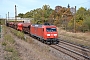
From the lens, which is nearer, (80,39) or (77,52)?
(77,52)

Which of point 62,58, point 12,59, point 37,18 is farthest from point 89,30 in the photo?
point 37,18

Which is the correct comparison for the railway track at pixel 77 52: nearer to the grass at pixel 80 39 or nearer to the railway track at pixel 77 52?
the railway track at pixel 77 52

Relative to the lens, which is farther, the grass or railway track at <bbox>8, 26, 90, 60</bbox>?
the grass

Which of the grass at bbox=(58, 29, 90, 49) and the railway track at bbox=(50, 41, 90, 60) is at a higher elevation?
the grass at bbox=(58, 29, 90, 49)

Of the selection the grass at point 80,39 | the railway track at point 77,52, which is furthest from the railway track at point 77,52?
the grass at point 80,39

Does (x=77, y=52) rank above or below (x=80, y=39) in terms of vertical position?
below

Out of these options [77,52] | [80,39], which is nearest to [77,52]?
[77,52]

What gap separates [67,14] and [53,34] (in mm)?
45927

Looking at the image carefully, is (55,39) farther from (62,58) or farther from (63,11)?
(63,11)

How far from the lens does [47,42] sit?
2739cm

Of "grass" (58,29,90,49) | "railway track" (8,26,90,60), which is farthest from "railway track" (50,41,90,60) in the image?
"grass" (58,29,90,49)

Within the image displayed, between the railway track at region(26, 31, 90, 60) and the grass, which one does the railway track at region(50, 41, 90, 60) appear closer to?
the railway track at region(26, 31, 90, 60)

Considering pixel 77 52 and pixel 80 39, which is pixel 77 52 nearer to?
pixel 77 52

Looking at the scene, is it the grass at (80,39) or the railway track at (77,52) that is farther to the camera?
the grass at (80,39)
